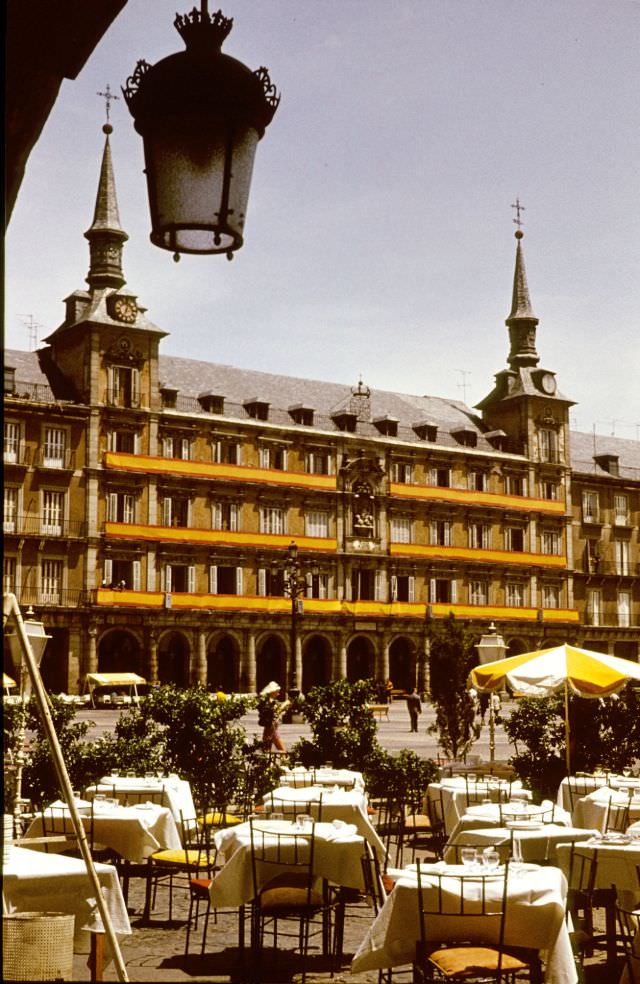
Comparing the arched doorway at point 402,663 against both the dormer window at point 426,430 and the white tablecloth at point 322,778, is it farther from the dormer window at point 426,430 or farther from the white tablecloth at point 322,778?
the white tablecloth at point 322,778

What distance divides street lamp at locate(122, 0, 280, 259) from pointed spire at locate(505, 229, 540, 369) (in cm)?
5927

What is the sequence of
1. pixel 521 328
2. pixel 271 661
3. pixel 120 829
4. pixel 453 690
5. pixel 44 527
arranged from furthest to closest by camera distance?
pixel 521 328
pixel 271 661
pixel 44 527
pixel 453 690
pixel 120 829

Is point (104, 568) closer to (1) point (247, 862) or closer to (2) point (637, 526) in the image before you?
(2) point (637, 526)

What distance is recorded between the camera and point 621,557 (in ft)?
201

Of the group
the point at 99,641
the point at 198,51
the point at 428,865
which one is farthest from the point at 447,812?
the point at 99,641

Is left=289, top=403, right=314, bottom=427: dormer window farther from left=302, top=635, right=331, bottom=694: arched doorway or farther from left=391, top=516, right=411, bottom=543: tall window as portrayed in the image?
left=302, top=635, right=331, bottom=694: arched doorway

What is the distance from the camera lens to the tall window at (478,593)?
184 feet

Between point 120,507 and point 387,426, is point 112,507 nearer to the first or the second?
point 120,507

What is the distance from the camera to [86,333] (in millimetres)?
46594

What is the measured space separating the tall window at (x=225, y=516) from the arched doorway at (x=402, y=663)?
32.7 ft

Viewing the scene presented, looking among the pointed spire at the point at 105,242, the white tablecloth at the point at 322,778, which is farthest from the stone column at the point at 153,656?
the white tablecloth at the point at 322,778

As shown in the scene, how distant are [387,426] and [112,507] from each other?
15479 millimetres

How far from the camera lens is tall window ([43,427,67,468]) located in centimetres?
4484

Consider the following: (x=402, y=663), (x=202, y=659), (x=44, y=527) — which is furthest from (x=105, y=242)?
(x=402, y=663)
